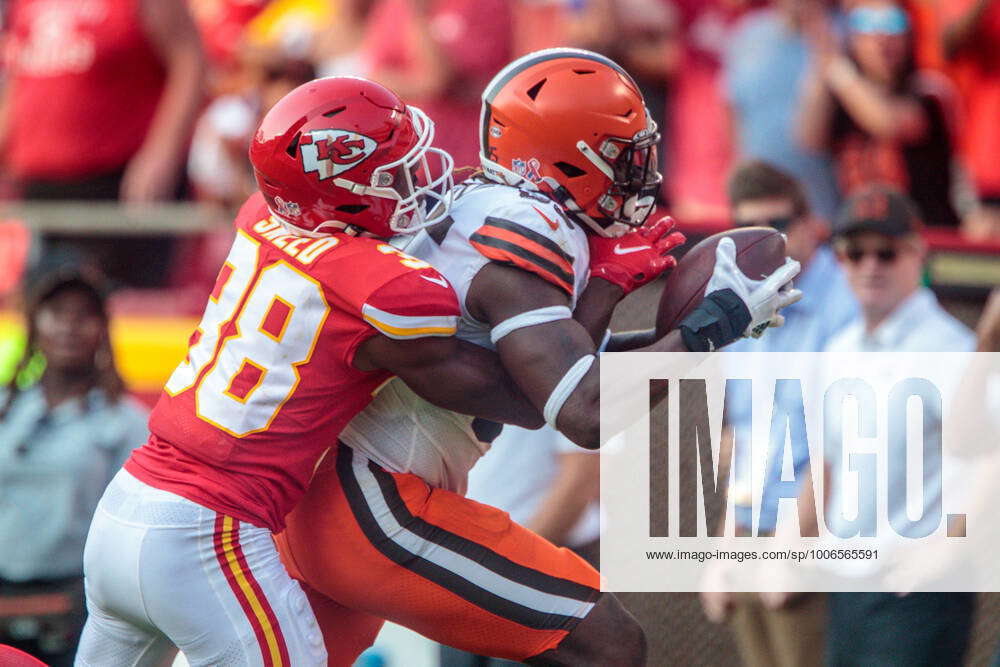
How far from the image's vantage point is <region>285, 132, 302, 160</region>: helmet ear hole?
3223 mm

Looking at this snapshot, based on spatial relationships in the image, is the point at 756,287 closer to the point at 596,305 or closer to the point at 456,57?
the point at 596,305

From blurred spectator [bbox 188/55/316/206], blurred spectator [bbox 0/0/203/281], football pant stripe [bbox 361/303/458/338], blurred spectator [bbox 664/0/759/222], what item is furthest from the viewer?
blurred spectator [bbox 188/55/316/206]

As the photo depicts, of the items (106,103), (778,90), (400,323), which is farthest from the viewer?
(106,103)

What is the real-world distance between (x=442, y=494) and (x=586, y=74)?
3.16ft

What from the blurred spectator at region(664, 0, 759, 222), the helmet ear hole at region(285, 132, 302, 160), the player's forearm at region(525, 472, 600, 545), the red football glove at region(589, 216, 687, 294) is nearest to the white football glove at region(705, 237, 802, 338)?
the red football glove at region(589, 216, 687, 294)

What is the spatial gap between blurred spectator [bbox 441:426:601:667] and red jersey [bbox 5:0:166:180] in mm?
2936

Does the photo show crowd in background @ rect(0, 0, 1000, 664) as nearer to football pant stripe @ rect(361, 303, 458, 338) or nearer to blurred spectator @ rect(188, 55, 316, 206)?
blurred spectator @ rect(188, 55, 316, 206)

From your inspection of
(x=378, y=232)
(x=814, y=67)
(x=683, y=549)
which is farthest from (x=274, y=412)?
(x=814, y=67)

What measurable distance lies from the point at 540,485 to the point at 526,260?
1.51 m

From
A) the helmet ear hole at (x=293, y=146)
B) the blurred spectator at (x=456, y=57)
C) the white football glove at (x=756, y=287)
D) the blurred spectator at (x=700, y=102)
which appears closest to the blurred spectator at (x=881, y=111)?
the blurred spectator at (x=700, y=102)

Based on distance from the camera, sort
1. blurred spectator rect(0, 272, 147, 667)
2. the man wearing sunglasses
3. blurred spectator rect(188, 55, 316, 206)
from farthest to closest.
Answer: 1. blurred spectator rect(188, 55, 316, 206)
2. blurred spectator rect(0, 272, 147, 667)
3. the man wearing sunglasses

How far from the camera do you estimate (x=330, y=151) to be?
126 inches

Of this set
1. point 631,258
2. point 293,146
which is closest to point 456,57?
point 631,258

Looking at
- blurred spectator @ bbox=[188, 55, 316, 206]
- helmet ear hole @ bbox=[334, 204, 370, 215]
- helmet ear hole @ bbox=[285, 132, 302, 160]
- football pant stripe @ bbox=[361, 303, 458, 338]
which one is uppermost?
helmet ear hole @ bbox=[285, 132, 302, 160]
